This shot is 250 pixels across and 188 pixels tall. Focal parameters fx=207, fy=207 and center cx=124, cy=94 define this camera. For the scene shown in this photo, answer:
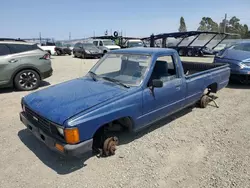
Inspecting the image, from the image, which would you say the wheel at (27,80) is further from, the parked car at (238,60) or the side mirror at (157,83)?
the parked car at (238,60)

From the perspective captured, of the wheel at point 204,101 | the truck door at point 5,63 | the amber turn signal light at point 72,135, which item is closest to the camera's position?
the amber turn signal light at point 72,135

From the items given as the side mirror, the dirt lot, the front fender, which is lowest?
the dirt lot

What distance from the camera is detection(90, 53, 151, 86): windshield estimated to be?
3.55 m

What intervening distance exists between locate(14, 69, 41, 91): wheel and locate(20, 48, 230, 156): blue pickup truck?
3.74 meters

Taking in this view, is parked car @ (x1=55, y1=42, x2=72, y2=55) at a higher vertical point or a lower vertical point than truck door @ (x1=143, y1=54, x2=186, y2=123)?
higher

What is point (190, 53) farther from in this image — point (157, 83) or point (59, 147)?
point (59, 147)

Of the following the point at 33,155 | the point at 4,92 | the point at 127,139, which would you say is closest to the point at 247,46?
the point at 127,139

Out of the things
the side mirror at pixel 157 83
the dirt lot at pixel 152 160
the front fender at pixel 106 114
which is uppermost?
the side mirror at pixel 157 83

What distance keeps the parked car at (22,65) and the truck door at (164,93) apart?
4828 millimetres

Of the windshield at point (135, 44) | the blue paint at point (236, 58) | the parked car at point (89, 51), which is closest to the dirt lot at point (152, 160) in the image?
the blue paint at point (236, 58)

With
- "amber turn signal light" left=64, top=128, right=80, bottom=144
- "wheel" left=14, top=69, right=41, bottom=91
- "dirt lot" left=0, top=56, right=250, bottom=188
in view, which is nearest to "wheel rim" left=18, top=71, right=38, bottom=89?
"wheel" left=14, top=69, right=41, bottom=91

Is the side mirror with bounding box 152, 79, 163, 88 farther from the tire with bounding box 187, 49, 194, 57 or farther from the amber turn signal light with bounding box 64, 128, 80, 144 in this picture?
the tire with bounding box 187, 49, 194, 57

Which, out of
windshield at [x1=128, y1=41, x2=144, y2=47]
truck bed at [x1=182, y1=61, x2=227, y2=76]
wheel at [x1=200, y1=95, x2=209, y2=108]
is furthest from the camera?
windshield at [x1=128, y1=41, x2=144, y2=47]

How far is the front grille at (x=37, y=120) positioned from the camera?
2.80m
